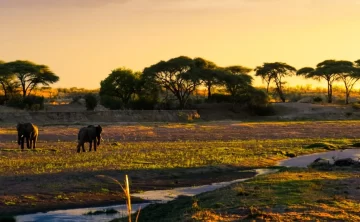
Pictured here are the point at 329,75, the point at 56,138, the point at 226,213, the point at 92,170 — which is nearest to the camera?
the point at 226,213

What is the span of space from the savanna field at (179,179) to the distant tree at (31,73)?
3900 cm

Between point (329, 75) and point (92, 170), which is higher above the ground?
point (329, 75)

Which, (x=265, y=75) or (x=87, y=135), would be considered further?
(x=265, y=75)

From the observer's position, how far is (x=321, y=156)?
3183cm

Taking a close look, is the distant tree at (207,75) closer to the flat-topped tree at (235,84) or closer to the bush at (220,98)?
the flat-topped tree at (235,84)

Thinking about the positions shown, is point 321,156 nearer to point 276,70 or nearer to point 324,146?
point 324,146

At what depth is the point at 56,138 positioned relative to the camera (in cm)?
3850

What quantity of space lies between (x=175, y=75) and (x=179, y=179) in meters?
57.4

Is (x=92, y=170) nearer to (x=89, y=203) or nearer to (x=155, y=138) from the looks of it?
(x=89, y=203)

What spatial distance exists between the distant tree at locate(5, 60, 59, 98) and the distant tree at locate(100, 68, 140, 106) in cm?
754

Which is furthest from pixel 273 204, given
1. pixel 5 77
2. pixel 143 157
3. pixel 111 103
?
pixel 5 77

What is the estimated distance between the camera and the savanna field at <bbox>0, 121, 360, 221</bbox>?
45.2 feet

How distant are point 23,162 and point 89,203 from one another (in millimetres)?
8381

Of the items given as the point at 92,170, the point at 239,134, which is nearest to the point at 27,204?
the point at 92,170
